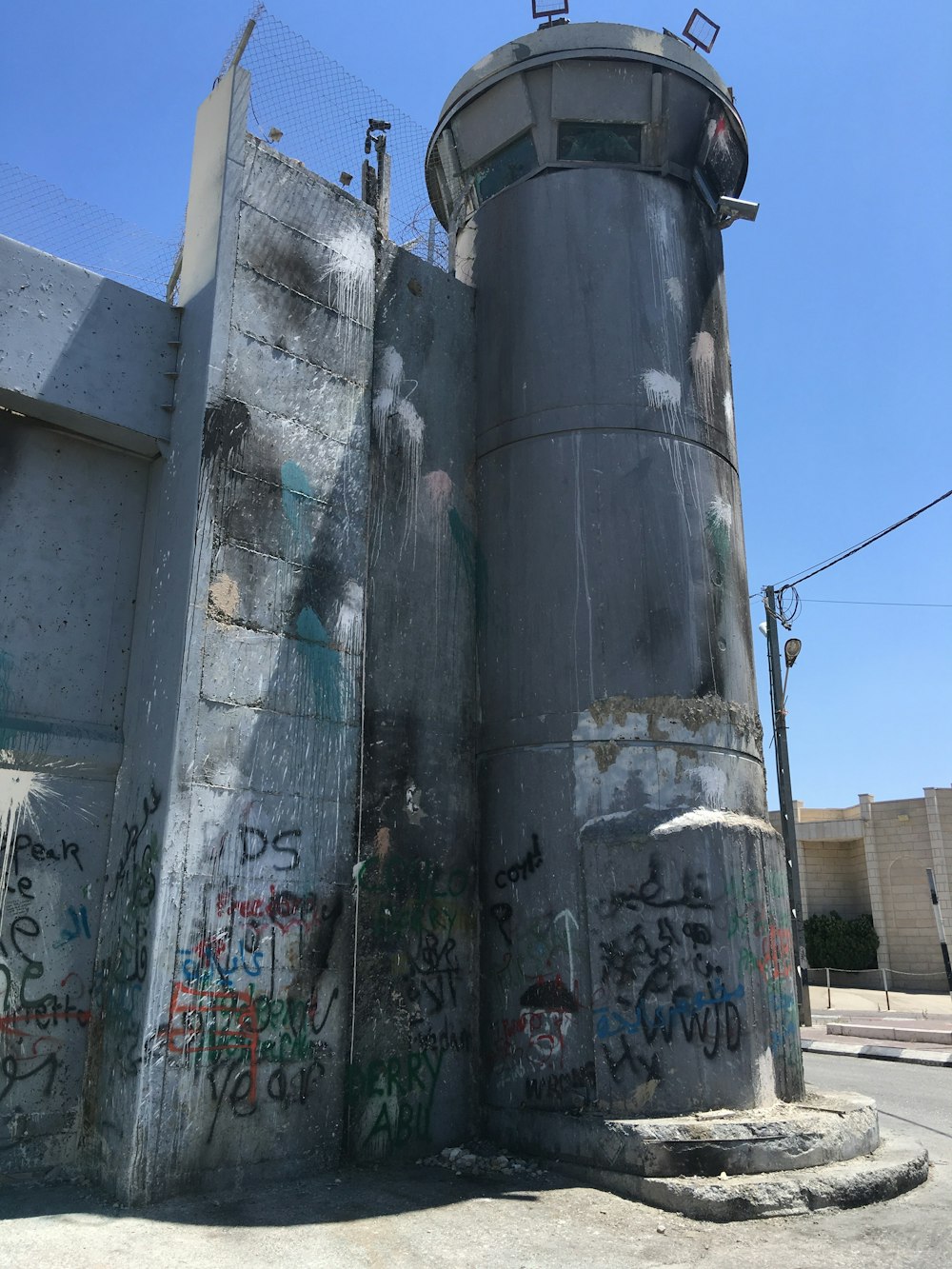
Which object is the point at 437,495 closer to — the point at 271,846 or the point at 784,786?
the point at 271,846

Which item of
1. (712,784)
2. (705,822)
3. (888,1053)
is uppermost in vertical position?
(712,784)

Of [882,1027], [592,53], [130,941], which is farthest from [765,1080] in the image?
[882,1027]

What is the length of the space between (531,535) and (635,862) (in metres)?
3.11

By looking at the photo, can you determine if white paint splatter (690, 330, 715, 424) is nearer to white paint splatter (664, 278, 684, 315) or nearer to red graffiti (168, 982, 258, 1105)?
white paint splatter (664, 278, 684, 315)

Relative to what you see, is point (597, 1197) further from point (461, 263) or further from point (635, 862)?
point (461, 263)

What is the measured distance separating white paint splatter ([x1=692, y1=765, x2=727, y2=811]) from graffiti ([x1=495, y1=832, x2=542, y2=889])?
4.79ft

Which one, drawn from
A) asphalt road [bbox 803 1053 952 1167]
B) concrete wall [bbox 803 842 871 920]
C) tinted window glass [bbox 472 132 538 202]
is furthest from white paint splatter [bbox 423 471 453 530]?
concrete wall [bbox 803 842 871 920]

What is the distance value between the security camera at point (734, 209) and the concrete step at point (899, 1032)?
15.3 m

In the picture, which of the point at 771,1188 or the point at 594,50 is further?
the point at 594,50

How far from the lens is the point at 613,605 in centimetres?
846

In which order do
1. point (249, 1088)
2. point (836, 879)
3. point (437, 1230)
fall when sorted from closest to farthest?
point (437, 1230) < point (249, 1088) < point (836, 879)

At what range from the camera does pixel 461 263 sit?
10.8 m

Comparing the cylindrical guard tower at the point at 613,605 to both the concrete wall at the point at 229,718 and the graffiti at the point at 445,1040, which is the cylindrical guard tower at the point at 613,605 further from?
the concrete wall at the point at 229,718

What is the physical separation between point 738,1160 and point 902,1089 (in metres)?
6.76
